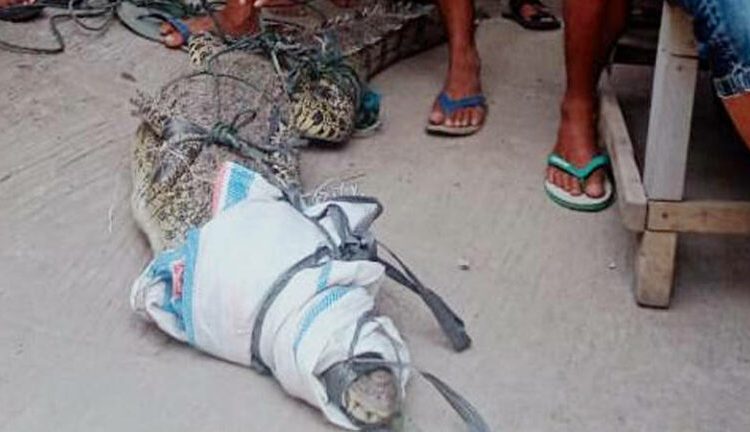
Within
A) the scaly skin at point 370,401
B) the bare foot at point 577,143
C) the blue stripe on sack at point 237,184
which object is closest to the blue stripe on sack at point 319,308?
the scaly skin at point 370,401

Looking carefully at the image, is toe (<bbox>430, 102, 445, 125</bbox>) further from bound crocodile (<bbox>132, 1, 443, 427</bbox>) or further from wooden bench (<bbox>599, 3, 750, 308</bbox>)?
wooden bench (<bbox>599, 3, 750, 308</bbox>)

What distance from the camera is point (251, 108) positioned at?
2.88 meters

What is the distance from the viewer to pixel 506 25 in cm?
378

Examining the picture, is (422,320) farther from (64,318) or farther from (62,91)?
(62,91)

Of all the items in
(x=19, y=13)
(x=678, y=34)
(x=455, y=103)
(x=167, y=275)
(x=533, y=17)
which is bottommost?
(x=533, y=17)

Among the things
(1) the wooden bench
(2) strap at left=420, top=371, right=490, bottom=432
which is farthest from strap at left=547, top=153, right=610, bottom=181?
(2) strap at left=420, top=371, right=490, bottom=432

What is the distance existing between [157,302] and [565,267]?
83 centimetres

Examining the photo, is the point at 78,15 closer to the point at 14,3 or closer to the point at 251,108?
the point at 14,3

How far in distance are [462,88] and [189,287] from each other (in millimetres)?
1213

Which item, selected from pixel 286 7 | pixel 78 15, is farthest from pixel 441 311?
pixel 78 15

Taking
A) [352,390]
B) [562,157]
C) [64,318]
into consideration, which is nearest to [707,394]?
[352,390]

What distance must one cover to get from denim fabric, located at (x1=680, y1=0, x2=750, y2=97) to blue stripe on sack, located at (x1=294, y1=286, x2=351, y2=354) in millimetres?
747

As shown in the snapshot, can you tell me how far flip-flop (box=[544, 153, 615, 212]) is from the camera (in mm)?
2752

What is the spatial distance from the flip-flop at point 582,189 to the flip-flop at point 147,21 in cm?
121
